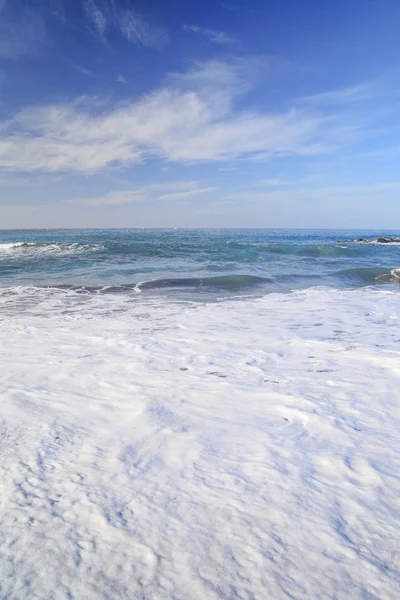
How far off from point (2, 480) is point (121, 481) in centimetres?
74

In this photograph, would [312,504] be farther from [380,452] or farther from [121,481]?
[121,481]

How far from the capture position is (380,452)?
256 centimetres

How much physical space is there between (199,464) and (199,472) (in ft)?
0.29

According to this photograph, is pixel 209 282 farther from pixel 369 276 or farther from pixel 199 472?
pixel 199 472

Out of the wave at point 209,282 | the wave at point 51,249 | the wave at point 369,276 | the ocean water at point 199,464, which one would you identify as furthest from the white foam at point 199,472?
the wave at point 51,249

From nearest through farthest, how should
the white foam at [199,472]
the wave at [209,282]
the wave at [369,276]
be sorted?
the white foam at [199,472] < the wave at [209,282] < the wave at [369,276]

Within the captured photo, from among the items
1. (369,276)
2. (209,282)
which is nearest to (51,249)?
(209,282)

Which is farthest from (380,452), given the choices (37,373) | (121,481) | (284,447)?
(37,373)

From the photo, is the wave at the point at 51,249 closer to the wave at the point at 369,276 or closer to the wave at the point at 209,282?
the wave at the point at 209,282

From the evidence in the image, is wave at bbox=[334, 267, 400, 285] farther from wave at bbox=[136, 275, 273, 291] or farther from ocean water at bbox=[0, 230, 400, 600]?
ocean water at bbox=[0, 230, 400, 600]

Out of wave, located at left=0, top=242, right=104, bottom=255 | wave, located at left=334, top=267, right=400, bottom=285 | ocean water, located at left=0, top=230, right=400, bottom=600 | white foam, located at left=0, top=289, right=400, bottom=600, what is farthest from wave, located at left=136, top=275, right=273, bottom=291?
wave, located at left=0, top=242, right=104, bottom=255

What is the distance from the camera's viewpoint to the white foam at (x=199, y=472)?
163 cm

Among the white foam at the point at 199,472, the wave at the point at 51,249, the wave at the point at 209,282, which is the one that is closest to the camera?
the white foam at the point at 199,472

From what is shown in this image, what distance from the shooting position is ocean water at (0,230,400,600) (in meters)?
1.64
